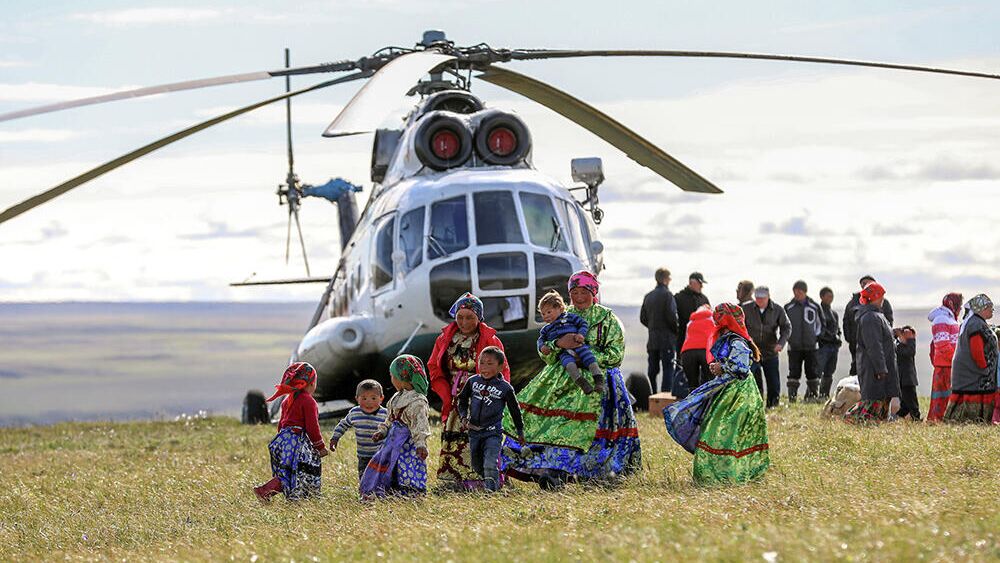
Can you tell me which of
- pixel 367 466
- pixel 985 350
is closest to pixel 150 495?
pixel 367 466

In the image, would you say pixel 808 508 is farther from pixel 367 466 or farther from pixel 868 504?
pixel 367 466

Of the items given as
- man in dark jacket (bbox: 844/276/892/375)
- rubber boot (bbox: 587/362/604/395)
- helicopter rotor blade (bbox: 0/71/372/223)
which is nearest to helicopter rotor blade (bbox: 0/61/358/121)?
helicopter rotor blade (bbox: 0/71/372/223)

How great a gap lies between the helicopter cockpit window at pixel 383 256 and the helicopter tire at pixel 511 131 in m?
1.55

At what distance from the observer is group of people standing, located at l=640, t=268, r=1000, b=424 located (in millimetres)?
15992

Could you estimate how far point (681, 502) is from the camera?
9.54 meters

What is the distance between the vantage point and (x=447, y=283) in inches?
676

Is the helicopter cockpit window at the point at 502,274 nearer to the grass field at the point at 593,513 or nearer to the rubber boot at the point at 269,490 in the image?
the grass field at the point at 593,513

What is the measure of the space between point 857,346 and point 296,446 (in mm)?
7396

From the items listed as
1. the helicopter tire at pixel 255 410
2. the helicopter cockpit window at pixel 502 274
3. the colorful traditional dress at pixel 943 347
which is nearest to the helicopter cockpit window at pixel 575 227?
the helicopter cockpit window at pixel 502 274

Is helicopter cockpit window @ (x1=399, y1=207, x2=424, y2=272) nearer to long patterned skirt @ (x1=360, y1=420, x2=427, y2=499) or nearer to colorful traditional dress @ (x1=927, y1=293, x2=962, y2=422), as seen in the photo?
colorful traditional dress @ (x1=927, y1=293, x2=962, y2=422)

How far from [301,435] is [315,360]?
7.44m

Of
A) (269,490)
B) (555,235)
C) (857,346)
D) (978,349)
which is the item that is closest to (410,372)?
(269,490)

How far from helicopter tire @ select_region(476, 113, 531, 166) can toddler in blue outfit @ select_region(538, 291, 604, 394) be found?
7575 mm

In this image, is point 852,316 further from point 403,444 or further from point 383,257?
point 403,444
